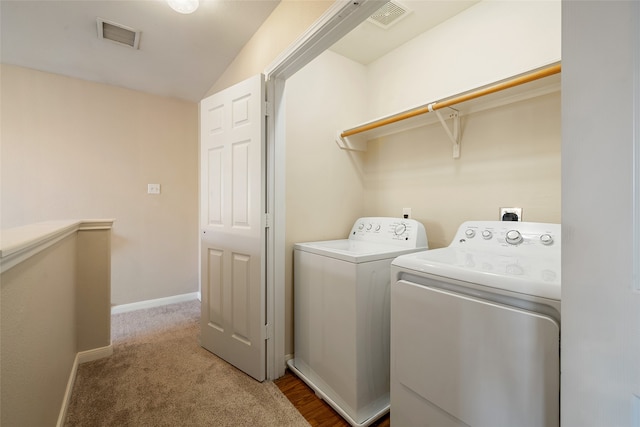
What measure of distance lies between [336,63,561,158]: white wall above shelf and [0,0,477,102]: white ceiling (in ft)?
2.26

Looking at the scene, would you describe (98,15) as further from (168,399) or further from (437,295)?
(437,295)

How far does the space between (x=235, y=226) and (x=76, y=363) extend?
1456 millimetres

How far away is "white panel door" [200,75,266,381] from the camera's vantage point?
172cm

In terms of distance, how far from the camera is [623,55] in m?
0.44

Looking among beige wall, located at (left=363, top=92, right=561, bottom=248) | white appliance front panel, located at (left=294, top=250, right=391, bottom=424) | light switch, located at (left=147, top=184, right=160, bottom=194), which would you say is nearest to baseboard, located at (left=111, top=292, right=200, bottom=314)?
light switch, located at (left=147, top=184, right=160, bottom=194)

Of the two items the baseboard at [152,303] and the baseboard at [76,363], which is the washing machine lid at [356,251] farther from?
the baseboard at [152,303]

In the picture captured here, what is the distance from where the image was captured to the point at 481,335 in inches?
35.1

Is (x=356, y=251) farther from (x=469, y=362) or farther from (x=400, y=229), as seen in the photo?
(x=469, y=362)

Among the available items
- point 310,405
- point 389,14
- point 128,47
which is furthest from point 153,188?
point 389,14

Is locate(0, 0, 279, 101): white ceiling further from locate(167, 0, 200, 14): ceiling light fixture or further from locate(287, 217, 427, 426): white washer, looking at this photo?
locate(287, 217, 427, 426): white washer

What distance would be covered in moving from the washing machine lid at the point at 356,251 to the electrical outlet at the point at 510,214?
49 cm

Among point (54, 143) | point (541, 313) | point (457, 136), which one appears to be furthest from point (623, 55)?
point (54, 143)

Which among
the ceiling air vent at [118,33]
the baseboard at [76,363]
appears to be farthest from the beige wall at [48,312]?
the ceiling air vent at [118,33]

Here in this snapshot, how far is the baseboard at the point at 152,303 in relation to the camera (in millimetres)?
2852
